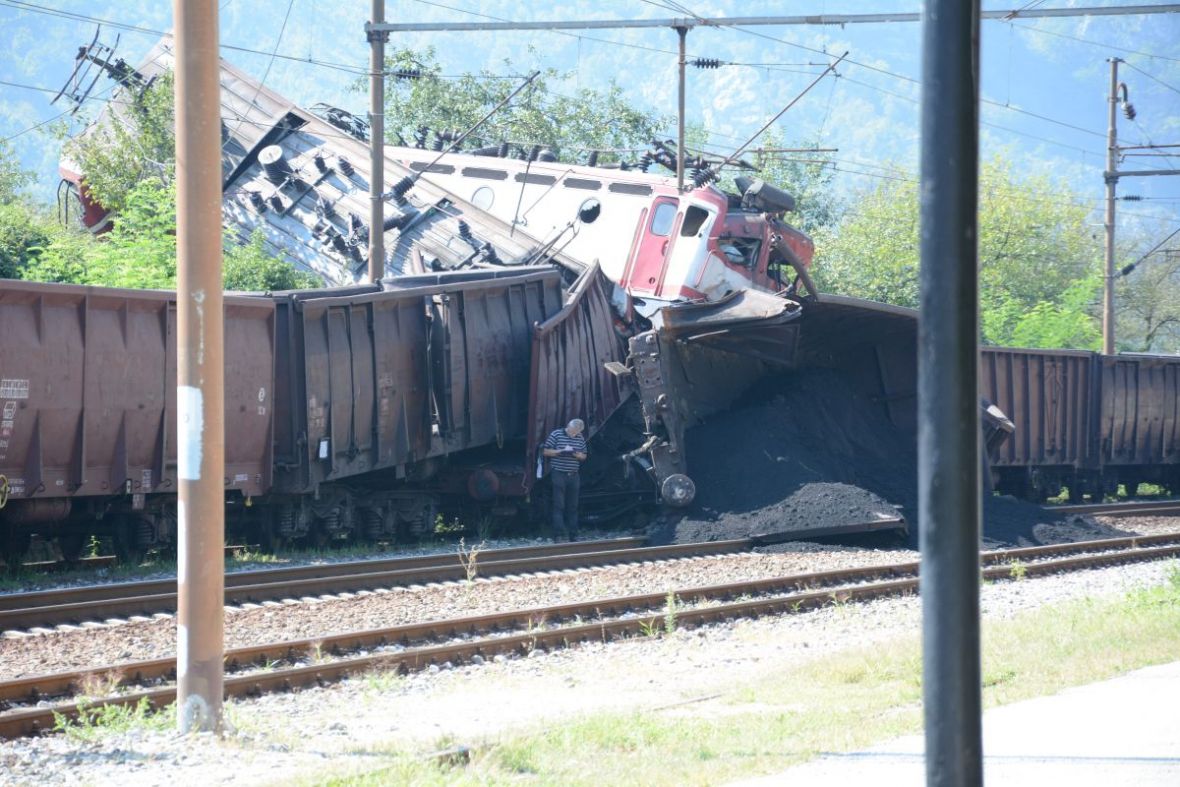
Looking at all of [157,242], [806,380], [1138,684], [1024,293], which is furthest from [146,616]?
[1024,293]

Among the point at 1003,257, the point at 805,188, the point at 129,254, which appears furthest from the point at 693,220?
the point at 805,188

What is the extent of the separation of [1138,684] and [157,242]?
20682mm

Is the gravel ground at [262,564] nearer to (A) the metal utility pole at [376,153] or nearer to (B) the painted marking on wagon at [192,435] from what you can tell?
(A) the metal utility pole at [376,153]

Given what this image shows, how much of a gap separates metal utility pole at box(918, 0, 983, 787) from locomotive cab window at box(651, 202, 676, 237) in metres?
19.3

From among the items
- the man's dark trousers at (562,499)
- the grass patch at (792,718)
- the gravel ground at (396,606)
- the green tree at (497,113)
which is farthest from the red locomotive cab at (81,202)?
the grass patch at (792,718)

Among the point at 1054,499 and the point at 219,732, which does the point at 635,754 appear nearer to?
the point at 219,732

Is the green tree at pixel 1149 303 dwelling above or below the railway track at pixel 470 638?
above

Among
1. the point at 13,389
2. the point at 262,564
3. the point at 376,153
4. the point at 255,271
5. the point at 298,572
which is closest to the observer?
the point at 13,389


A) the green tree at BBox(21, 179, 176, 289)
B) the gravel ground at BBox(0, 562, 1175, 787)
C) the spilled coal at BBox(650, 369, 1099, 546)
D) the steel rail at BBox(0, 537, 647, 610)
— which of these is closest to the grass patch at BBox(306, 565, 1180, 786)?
the gravel ground at BBox(0, 562, 1175, 787)

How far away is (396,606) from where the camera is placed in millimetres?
12156

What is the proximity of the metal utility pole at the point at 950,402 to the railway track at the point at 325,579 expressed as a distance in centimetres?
910

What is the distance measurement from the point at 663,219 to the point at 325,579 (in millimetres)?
12194

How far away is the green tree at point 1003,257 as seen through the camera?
51.7 m

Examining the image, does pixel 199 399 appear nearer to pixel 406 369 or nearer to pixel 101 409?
pixel 101 409
